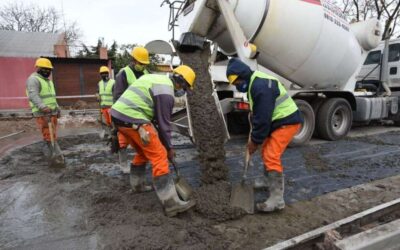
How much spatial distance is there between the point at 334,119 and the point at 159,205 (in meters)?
4.97

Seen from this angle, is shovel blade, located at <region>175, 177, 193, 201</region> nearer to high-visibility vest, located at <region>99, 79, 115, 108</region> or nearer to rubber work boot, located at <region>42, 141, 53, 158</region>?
rubber work boot, located at <region>42, 141, 53, 158</region>

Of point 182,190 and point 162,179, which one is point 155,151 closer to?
point 162,179

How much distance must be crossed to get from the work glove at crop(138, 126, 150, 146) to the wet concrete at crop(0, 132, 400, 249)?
2.43 ft

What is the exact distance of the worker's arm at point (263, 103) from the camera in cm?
326

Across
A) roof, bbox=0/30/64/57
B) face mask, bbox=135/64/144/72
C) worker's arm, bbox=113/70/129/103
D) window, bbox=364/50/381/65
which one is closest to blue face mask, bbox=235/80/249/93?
face mask, bbox=135/64/144/72

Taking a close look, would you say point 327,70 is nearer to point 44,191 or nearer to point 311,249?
point 311,249

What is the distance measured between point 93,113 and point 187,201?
30.1 feet

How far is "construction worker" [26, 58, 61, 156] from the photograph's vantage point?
5172 mm

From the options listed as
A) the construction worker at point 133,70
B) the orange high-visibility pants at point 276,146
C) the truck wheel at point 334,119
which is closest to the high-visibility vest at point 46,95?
the construction worker at point 133,70

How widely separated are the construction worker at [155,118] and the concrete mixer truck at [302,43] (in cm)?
250

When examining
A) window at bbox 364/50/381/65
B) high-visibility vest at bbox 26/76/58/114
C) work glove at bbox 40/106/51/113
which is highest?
window at bbox 364/50/381/65

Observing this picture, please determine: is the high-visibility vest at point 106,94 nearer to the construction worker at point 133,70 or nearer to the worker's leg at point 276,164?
the construction worker at point 133,70

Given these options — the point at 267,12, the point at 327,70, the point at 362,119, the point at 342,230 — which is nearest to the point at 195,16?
the point at 267,12

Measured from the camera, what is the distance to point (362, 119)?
7773 mm
